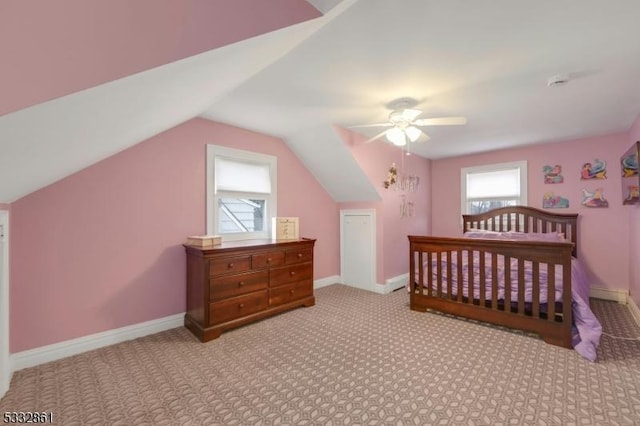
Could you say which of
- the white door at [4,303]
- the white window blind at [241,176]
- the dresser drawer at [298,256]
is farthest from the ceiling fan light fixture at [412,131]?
the white door at [4,303]

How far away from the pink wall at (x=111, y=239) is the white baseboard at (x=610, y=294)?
5.30m

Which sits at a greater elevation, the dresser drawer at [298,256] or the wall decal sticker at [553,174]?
the wall decal sticker at [553,174]

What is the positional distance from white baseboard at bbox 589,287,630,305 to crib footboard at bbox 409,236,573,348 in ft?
5.62

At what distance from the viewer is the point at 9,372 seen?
1961 mm

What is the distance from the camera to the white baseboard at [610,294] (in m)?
3.61

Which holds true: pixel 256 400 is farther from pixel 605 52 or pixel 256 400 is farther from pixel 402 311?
pixel 605 52

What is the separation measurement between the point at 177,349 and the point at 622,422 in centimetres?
313

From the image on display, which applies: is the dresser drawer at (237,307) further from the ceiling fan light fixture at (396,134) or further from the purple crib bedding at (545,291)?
the ceiling fan light fixture at (396,134)

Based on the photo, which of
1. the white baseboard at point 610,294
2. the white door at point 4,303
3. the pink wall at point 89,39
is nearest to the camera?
the pink wall at point 89,39

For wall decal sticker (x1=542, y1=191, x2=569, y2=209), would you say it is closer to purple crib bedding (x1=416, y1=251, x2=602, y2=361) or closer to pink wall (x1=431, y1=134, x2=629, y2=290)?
pink wall (x1=431, y1=134, x2=629, y2=290)

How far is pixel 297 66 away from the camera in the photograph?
6.63 feet

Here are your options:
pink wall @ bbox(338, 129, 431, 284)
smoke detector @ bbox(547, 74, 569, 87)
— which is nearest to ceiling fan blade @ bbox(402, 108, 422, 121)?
smoke detector @ bbox(547, 74, 569, 87)

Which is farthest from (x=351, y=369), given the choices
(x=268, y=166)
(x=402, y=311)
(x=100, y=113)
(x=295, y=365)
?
(x=268, y=166)

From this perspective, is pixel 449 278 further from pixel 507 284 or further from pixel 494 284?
pixel 507 284
